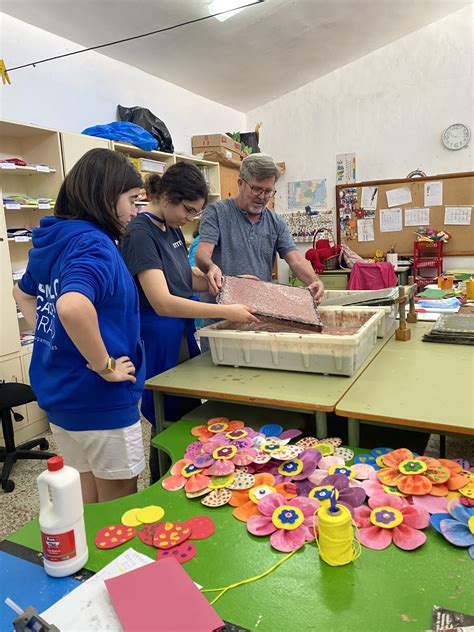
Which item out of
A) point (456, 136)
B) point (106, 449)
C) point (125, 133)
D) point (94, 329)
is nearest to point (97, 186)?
point (94, 329)

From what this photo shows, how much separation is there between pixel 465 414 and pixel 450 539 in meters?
0.46

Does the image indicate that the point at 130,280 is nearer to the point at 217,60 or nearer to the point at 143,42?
the point at 143,42

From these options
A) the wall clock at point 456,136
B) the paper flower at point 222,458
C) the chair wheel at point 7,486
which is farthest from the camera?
the wall clock at point 456,136

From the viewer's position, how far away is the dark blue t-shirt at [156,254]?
1609 mm

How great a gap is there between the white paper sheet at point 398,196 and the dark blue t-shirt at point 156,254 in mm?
4069

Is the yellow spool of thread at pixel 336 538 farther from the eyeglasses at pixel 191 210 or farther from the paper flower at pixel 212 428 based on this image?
the eyeglasses at pixel 191 210

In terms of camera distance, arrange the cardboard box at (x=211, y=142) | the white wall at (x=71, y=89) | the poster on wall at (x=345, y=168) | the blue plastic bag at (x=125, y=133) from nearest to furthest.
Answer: the white wall at (x=71, y=89) → the blue plastic bag at (x=125, y=133) → the cardboard box at (x=211, y=142) → the poster on wall at (x=345, y=168)

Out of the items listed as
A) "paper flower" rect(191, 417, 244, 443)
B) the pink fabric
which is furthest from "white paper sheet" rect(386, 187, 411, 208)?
"paper flower" rect(191, 417, 244, 443)

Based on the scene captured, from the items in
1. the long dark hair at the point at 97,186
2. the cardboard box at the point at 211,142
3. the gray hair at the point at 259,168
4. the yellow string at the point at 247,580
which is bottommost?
the yellow string at the point at 247,580

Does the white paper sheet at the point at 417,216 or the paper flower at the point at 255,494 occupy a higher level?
the white paper sheet at the point at 417,216

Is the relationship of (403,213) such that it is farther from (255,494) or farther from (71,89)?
(255,494)

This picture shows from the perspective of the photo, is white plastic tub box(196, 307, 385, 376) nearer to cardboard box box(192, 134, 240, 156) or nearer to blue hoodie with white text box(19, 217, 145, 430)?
blue hoodie with white text box(19, 217, 145, 430)

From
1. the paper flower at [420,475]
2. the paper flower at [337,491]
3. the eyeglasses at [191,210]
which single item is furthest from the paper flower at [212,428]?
the eyeglasses at [191,210]

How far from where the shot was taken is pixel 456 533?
89 centimetres
